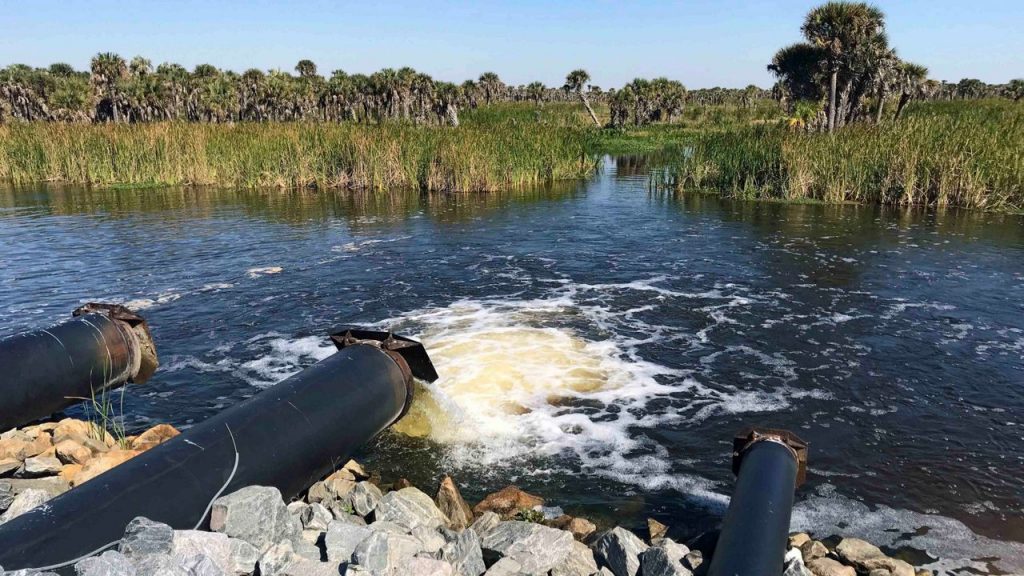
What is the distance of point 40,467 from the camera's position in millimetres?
5918

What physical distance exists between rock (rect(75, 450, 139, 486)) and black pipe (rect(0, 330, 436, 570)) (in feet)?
4.56

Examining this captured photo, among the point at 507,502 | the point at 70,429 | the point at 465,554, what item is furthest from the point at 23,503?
the point at 507,502

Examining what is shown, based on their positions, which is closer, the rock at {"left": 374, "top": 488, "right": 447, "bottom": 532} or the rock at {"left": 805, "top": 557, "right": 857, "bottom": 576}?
the rock at {"left": 805, "top": 557, "right": 857, "bottom": 576}

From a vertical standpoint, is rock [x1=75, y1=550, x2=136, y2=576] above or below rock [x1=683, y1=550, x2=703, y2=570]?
above

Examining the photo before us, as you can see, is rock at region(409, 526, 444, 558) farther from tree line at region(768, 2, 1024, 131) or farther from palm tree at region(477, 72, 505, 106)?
palm tree at region(477, 72, 505, 106)

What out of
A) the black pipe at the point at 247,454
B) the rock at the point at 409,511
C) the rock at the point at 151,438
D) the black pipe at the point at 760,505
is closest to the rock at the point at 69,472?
the rock at the point at 151,438

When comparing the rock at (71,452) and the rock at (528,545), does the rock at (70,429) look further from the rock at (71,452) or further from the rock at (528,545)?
the rock at (528,545)

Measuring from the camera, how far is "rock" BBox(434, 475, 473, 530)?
5.92 meters

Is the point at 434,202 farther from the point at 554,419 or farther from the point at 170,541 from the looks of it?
the point at 170,541

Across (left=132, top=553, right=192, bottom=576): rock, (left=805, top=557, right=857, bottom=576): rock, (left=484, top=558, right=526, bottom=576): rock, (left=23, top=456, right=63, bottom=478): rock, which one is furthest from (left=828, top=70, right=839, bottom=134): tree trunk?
(left=132, top=553, right=192, bottom=576): rock

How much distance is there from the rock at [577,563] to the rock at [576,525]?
2.08 ft

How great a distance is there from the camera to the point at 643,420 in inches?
324

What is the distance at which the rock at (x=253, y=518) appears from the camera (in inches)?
171

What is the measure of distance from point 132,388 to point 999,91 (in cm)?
10659
